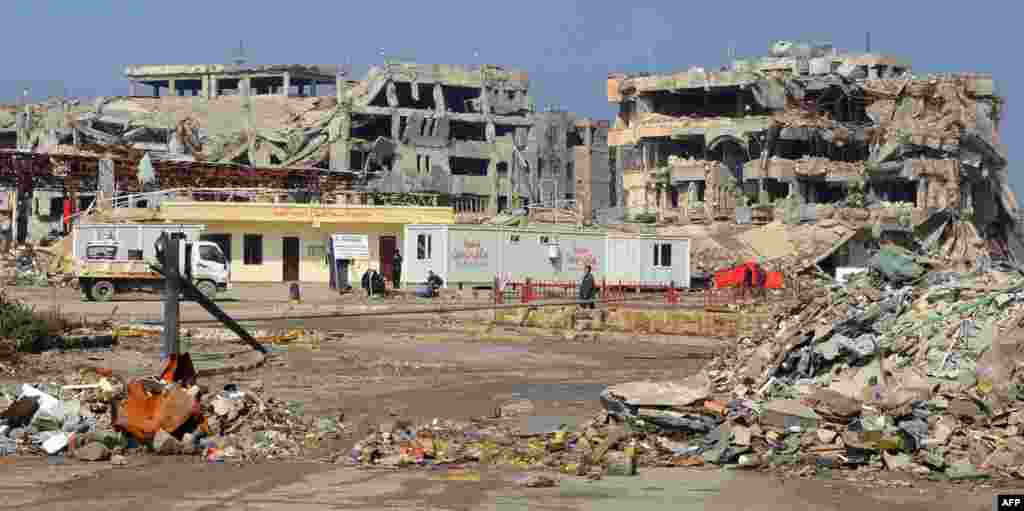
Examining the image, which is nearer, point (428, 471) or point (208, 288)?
point (428, 471)

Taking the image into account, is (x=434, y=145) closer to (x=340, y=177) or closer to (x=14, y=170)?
(x=340, y=177)

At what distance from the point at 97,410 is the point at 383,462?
3.44 meters

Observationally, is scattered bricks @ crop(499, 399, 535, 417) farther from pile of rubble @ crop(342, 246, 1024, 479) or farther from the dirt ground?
pile of rubble @ crop(342, 246, 1024, 479)

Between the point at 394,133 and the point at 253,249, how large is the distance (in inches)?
1463

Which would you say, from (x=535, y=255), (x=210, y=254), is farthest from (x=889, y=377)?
(x=535, y=255)

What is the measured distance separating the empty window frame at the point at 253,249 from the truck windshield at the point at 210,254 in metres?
9.01

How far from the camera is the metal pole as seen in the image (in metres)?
18.4

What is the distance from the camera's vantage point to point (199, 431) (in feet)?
49.3

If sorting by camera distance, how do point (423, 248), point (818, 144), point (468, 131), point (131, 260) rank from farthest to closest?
1. point (468, 131)
2. point (818, 144)
3. point (423, 248)
4. point (131, 260)

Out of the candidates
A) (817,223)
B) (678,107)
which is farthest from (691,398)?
(678,107)

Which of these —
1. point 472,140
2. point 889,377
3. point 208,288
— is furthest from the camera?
point 472,140

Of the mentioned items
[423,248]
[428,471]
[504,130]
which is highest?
[504,130]

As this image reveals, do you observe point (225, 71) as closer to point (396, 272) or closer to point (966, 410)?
point (396, 272)

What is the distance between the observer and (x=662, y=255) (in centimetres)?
5066
